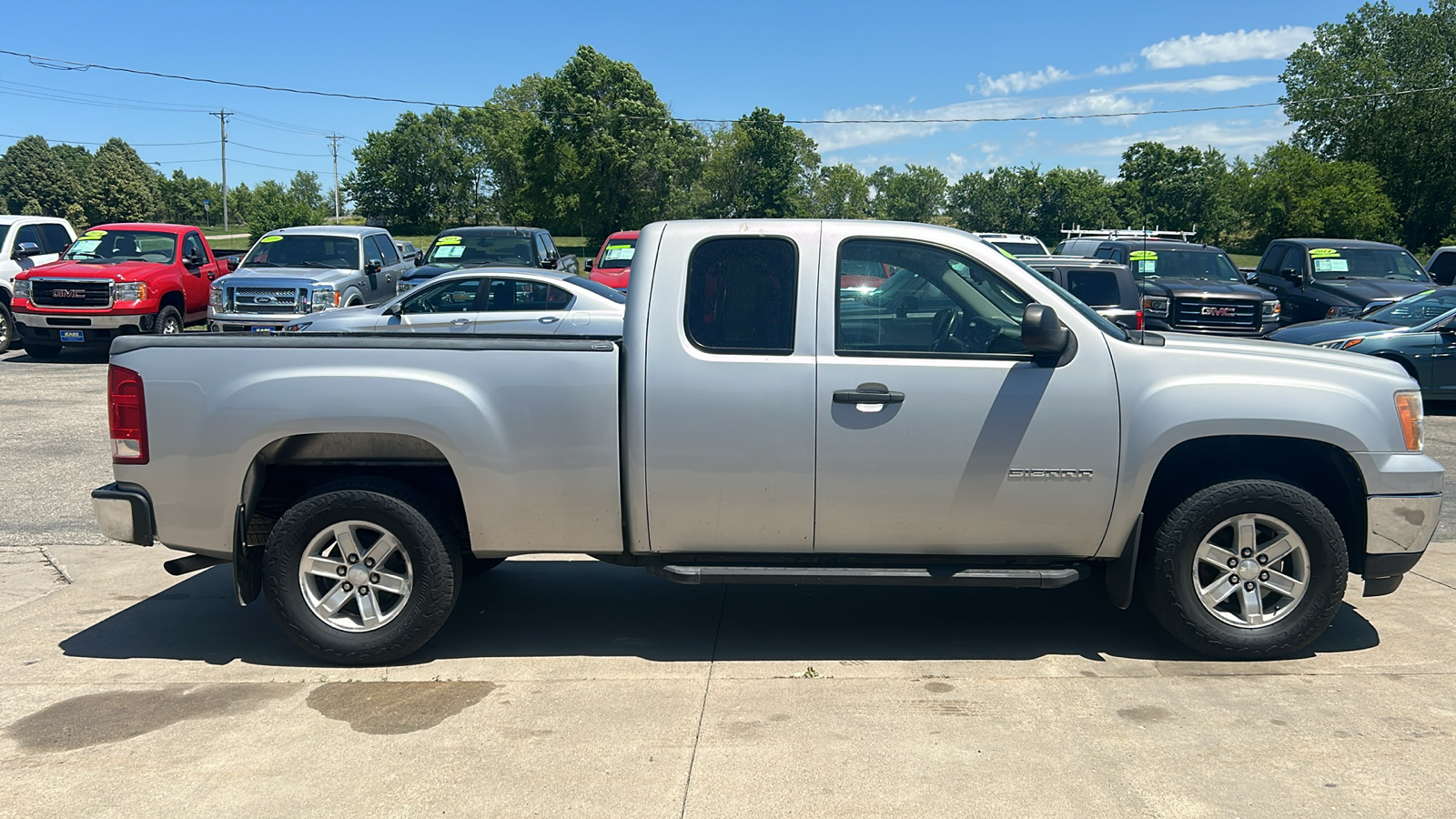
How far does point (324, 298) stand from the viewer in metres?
15.5

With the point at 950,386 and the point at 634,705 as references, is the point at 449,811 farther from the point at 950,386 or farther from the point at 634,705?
the point at 950,386

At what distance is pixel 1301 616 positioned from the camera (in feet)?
16.2

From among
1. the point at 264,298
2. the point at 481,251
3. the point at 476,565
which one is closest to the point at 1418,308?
the point at 476,565

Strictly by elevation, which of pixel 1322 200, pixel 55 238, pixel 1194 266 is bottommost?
pixel 1194 266

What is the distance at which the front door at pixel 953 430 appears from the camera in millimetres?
4746

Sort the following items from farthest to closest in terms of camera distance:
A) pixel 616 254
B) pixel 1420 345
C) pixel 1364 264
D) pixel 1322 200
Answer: pixel 1322 200
pixel 616 254
pixel 1364 264
pixel 1420 345

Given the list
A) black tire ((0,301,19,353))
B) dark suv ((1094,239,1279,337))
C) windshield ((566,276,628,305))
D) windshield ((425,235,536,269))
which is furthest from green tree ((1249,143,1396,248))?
black tire ((0,301,19,353))

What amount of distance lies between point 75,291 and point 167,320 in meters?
1.30

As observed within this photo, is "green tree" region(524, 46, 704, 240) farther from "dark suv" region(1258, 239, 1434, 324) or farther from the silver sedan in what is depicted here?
the silver sedan

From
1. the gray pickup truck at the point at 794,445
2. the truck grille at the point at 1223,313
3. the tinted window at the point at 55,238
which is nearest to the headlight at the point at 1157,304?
the truck grille at the point at 1223,313

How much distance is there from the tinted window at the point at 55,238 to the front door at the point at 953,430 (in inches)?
724

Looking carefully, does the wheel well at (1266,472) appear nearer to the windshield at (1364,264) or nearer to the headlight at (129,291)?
the windshield at (1364,264)

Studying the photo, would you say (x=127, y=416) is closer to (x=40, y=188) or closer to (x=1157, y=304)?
(x=1157, y=304)

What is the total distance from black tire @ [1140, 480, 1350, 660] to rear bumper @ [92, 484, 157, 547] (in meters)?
4.46
